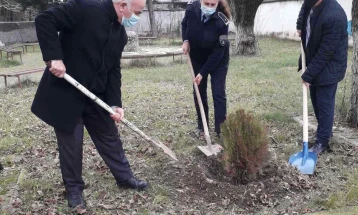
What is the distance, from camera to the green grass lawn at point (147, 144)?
3607 millimetres

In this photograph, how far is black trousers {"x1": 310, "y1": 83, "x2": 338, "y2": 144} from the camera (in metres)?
4.48

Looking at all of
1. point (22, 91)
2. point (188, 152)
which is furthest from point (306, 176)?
point (22, 91)

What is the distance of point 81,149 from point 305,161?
6.85 feet

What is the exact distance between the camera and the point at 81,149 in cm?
349

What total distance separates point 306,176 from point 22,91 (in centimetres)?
671

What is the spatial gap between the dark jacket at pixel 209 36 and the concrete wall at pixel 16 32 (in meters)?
21.1

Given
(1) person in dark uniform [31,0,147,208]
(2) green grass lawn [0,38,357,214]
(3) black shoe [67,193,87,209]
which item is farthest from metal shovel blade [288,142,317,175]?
(3) black shoe [67,193,87,209]

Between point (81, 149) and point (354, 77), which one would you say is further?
point (354, 77)

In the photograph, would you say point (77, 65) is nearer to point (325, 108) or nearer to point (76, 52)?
point (76, 52)

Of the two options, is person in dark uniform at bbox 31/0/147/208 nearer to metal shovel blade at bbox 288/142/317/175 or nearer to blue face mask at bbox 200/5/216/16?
blue face mask at bbox 200/5/216/16

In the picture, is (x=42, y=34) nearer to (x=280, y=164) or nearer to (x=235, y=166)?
(x=235, y=166)

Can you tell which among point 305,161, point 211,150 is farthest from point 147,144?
point 305,161

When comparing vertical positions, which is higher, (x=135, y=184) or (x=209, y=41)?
(x=209, y=41)

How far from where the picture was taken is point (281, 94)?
7.68 metres
